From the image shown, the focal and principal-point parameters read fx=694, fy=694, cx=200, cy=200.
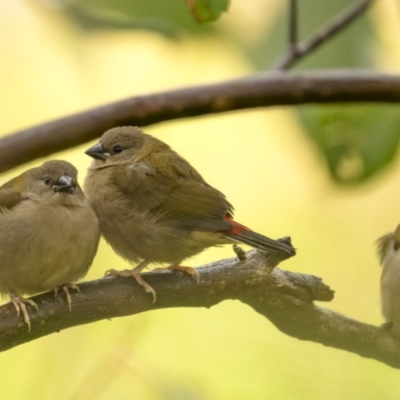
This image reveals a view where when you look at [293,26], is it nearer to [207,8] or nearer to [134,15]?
[134,15]

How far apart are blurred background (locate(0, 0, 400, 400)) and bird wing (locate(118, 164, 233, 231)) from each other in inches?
3.2

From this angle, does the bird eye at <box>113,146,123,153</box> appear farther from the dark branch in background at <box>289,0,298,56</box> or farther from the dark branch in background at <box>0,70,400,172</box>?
the dark branch in background at <box>289,0,298,56</box>

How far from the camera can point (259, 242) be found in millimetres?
1048

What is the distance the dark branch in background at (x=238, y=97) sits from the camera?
990 mm

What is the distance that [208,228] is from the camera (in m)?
1.18

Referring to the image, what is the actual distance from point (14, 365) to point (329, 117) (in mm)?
777

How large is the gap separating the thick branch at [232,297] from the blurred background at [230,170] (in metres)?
0.02

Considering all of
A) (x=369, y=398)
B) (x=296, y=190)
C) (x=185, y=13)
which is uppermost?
(x=185, y=13)

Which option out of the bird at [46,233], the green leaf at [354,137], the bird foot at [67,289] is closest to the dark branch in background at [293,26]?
the green leaf at [354,137]

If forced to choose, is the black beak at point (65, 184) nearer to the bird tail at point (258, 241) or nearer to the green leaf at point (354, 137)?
the bird tail at point (258, 241)

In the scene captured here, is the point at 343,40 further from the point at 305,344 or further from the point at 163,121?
the point at 305,344

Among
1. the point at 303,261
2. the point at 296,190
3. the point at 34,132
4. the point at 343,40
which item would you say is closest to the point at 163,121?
the point at 34,132

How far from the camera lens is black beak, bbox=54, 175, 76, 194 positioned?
1225mm

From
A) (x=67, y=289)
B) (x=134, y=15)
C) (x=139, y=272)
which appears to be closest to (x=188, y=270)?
(x=139, y=272)
